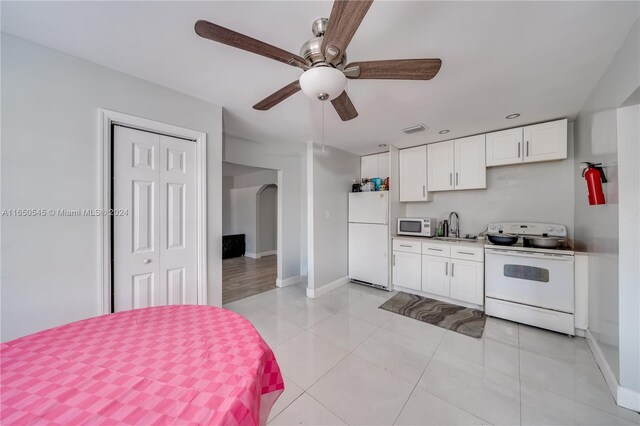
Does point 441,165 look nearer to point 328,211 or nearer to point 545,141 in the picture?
point 545,141

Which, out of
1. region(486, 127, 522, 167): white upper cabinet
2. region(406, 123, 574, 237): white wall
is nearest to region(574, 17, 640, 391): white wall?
region(486, 127, 522, 167): white upper cabinet

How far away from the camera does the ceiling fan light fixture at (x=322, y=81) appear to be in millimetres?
1063

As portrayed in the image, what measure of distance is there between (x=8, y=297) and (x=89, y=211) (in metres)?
0.63

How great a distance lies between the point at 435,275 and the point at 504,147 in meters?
1.95

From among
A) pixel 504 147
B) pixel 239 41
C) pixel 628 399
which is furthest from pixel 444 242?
pixel 239 41

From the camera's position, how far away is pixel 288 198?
4266mm

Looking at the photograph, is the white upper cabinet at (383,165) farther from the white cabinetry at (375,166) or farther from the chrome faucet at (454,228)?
the chrome faucet at (454,228)

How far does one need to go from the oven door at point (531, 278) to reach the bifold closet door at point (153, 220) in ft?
11.3

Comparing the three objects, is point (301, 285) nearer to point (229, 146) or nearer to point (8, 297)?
point (229, 146)

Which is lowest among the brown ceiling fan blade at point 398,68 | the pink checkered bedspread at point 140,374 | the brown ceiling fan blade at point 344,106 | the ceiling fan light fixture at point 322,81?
the pink checkered bedspread at point 140,374

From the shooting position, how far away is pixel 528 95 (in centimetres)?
209

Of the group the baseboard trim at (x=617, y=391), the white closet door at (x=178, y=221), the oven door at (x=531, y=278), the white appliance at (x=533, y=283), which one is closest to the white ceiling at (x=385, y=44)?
the white closet door at (x=178, y=221)

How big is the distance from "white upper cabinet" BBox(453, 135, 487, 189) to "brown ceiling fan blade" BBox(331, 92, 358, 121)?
241cm

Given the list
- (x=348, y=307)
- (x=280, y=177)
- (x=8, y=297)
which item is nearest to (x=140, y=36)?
(x=8, y=297)
